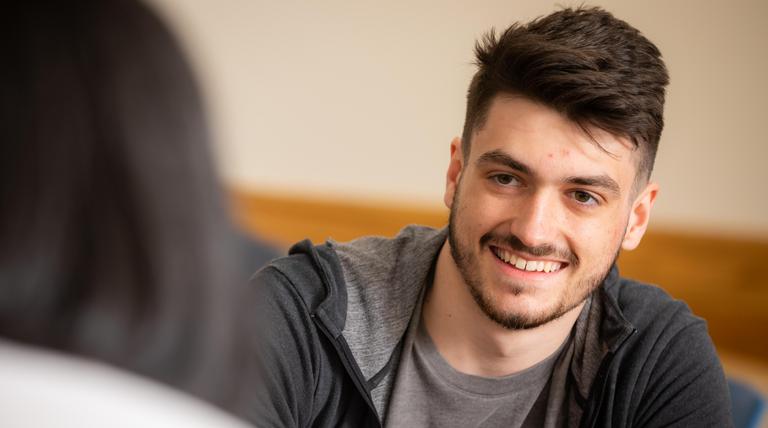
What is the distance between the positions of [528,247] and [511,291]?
0.10 meters

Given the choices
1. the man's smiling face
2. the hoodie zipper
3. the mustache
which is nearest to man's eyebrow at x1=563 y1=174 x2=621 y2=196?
the man's smiling face

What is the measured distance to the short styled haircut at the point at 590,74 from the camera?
5.05 ft

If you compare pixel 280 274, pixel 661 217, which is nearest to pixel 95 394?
pixel 280 274

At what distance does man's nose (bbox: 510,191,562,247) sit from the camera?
1.56 m

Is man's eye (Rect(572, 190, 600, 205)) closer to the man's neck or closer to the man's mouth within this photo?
the man's mouth

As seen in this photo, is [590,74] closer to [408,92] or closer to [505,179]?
[505,179]

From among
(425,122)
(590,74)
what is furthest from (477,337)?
(425,122)

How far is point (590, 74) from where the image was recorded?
5.05 feet

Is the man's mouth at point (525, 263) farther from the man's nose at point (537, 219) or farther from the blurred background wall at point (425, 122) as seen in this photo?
the blurred background wall at point (425, 122)

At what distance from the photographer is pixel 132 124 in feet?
1.81

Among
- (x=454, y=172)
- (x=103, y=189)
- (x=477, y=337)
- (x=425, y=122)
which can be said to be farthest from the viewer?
(x=425, y=122)

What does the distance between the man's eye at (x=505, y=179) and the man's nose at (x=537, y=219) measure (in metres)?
0.04

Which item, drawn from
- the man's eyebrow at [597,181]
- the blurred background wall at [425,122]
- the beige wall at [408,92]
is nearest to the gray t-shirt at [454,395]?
the man's eyebrow at [597,181]

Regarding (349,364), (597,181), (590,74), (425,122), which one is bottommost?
(425,122)
